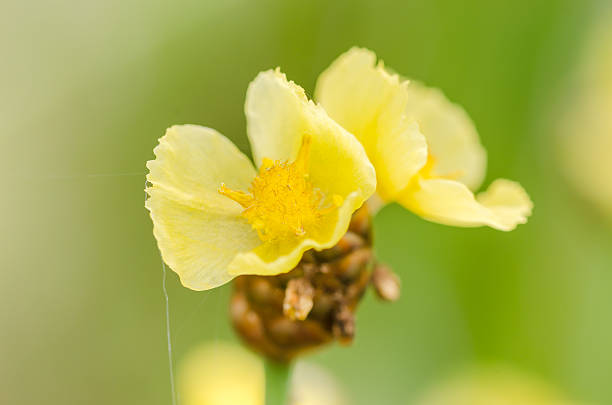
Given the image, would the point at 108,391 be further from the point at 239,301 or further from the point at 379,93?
the point at 379,93

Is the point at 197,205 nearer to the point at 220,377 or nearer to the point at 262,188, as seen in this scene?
the point at 262,188

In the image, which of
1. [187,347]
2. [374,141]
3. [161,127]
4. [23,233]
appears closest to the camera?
[374,141]

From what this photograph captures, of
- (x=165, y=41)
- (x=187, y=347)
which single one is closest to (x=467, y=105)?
(x=165, y=41)

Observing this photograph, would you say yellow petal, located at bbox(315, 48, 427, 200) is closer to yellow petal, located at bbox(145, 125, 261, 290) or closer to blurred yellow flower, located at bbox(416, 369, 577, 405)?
yellow petal, located at bbox(145, 125, 261, 290)

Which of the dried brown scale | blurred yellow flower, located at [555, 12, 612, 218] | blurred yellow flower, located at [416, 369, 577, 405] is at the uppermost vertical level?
the dried brown scale

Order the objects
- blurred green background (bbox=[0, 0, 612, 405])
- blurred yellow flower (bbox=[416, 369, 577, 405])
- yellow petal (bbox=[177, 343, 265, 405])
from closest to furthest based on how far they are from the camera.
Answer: yellow petal (bbox=[177, 343, 265, 405]), blurred yellow flower (bbox=[416, 369, 577, 405]), blurred green background (bbox=[0, 0, 612, 405])

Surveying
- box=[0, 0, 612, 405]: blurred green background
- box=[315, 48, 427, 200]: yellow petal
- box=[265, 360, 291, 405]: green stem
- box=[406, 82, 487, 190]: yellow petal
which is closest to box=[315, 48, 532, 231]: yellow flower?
box=[315, 48, 427, 200]: yellow petal
